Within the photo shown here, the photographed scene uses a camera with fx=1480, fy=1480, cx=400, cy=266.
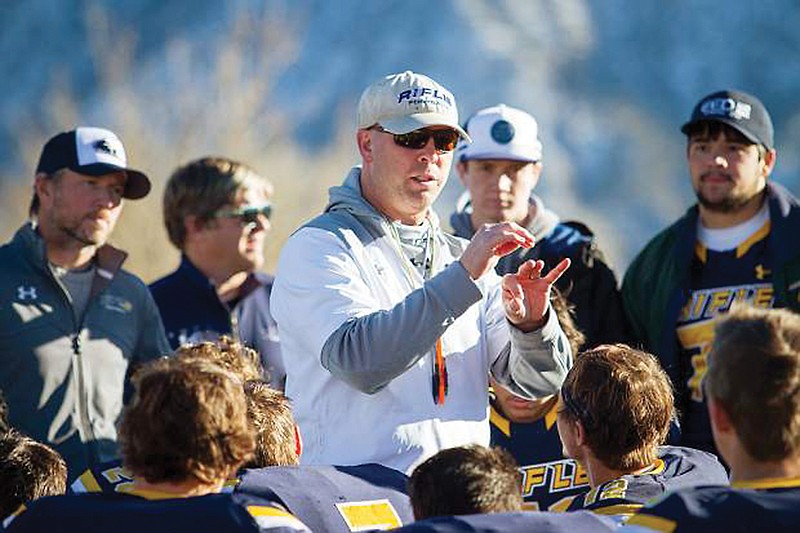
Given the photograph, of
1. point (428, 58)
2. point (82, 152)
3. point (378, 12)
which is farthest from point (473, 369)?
point (378, 12)

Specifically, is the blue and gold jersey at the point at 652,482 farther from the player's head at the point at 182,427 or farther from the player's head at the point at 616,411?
the player's head at the point at 182,427

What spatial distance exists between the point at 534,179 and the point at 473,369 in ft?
7.94

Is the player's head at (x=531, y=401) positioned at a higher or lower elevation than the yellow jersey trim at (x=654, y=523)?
higher

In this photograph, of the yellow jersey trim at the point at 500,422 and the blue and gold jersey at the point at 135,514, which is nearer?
the blue and gold jersey at the point at 135,514

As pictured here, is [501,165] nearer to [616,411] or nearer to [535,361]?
[535,361]

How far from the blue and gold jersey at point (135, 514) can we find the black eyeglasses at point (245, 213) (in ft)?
13.5

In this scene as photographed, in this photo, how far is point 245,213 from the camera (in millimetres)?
7531

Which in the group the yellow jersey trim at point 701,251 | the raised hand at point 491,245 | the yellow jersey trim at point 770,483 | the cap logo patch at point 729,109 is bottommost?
the yellow jersey trim at point 770,483

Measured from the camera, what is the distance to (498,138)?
6773 mm

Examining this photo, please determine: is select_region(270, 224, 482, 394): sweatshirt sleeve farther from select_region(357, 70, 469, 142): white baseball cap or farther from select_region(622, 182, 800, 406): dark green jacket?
select_region(622, 182, 800, 406): dark green jacket

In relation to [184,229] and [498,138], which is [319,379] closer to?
[498,138]

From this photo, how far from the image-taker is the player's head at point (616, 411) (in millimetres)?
4230

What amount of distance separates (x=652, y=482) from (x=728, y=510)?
1022 millimetres

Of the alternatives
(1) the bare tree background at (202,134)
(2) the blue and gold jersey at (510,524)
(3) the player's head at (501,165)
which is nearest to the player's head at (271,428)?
(2) the blue and gold jersey at (510,524)
